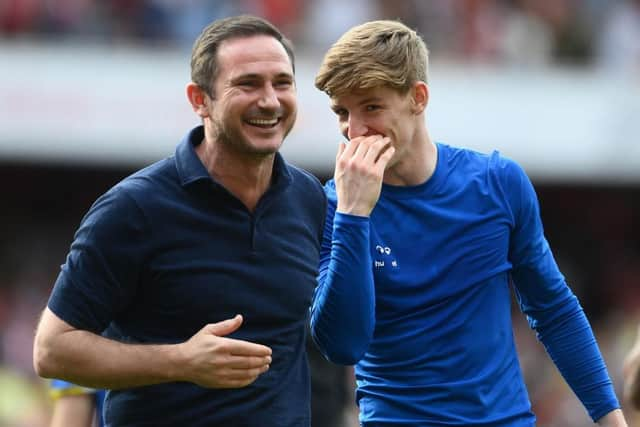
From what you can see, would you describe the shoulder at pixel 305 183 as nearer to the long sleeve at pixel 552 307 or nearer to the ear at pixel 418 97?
the ear at pixel 418 97

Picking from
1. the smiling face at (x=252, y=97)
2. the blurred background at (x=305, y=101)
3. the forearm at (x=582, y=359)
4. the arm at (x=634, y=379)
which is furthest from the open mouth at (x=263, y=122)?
the blurred background at (x=305, y=101)

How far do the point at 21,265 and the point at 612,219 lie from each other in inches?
274

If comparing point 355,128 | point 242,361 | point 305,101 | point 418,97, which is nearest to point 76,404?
point 242,361

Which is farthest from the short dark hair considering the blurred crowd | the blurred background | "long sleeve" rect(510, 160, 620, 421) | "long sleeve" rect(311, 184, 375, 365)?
the blurred crowd

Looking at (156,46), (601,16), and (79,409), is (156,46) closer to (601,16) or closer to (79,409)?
(601,16)

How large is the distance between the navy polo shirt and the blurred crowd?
31.6 feet

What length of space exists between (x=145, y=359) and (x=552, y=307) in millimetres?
1396

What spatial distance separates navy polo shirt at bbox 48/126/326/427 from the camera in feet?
14.1

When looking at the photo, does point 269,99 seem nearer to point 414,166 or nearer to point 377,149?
point 377,149

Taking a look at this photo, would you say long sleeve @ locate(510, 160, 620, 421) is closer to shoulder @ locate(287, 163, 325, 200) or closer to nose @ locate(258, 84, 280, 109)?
shoulder @ locate(287, 163, 325, 200)

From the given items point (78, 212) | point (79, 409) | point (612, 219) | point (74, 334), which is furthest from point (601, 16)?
point (74, 334)

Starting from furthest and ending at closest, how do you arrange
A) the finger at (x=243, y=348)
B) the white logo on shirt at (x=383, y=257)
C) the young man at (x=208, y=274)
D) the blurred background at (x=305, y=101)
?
the blurred background at (x=305, y=101), the white logo on shirt at (x=383, y=257), the young man at (x=208, y=274), the finger at (x=243, y=348)

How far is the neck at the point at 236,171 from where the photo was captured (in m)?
4.61

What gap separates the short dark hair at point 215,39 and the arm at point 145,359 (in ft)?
2.73
